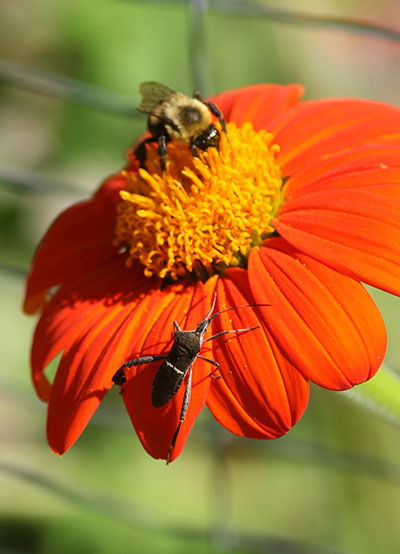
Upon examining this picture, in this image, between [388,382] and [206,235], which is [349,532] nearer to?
[388,382]

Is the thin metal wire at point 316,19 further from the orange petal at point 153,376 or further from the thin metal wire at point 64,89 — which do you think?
the orange petal at point 153,376

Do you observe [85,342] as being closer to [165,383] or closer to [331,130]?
[165,383]

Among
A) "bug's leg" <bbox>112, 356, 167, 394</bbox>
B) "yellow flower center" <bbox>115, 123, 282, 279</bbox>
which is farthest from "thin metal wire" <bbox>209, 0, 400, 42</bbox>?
"bug's leg" <bbox>112, 356, 167, 394</bbox>

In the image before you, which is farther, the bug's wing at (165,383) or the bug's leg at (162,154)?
the bug's leg at (162,154)

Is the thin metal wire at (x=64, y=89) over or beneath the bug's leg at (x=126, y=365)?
over

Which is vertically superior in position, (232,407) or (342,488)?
(232,407)

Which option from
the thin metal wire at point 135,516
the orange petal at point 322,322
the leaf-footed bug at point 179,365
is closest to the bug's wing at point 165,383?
the leaf-footed bug at point 179,365

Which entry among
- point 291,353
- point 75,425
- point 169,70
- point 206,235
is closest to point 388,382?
point 291,353
